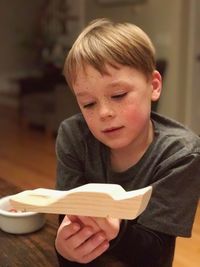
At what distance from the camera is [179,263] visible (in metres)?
1.93

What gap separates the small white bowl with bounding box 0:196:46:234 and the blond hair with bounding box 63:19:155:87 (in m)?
0.27

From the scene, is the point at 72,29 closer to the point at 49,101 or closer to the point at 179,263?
the point at 49,101

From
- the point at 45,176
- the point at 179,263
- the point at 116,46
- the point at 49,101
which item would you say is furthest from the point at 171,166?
the point at 49,101

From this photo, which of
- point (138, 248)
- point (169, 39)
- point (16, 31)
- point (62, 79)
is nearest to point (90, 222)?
point (138, 248)

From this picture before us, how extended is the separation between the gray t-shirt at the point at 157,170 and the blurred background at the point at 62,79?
140cm

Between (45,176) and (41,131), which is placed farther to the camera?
(41,131)

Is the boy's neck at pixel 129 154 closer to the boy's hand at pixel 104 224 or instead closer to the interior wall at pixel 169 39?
the boy's hand at pixel 104 224

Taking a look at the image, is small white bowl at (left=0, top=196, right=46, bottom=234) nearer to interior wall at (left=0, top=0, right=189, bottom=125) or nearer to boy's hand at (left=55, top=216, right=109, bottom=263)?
boy's hand at (left=55, top=216, right=109, bottom=263)

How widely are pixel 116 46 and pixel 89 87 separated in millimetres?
104

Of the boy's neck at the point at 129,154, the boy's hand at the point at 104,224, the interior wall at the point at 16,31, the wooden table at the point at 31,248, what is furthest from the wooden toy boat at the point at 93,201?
the interior wall at the point at 16,31

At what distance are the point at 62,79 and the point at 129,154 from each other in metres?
3.87

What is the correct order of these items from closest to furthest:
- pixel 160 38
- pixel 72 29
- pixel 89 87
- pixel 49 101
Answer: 1. pixel 89 87
2. pixel 160 38
3. pixel 49 101
4. pixel 72 29

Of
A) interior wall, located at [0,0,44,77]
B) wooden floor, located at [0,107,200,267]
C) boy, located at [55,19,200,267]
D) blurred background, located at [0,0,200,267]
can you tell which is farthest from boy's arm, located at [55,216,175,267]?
interior wall, located at [0,0,44,77]

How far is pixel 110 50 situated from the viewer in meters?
0.79
